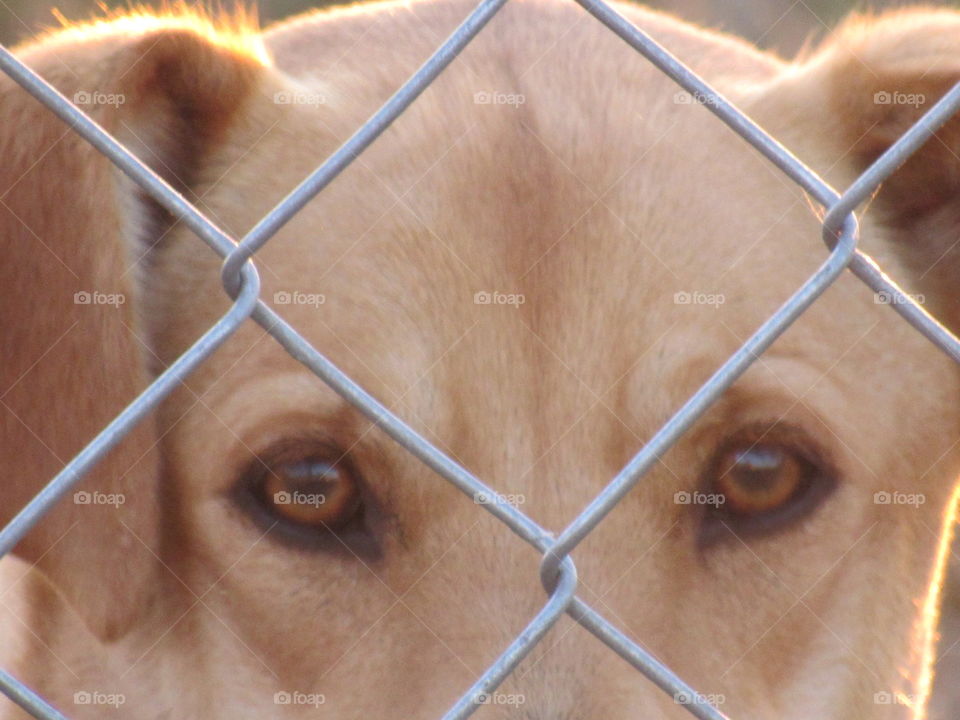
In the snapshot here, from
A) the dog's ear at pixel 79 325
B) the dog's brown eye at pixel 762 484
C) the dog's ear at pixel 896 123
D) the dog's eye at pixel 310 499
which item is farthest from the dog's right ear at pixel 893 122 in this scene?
the dog's ear at pixel 79 325

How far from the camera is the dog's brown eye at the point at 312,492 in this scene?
7.91 ft

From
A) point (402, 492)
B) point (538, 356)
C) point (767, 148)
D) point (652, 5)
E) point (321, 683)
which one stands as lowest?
point (321, 683)

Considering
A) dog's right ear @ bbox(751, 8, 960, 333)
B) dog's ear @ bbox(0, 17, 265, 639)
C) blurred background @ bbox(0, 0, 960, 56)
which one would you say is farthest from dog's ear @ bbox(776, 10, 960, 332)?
blurred background @ bbox(0, 0, 960, 56)

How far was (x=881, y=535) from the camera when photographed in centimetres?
266

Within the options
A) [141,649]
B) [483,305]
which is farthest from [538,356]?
[141,649]

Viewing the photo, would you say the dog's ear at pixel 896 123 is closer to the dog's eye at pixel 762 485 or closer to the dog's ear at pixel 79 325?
the dog's eye at pixel 762 485

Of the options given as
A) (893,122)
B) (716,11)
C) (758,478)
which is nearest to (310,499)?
(758,478)

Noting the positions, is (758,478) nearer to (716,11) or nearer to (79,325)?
(79,325)

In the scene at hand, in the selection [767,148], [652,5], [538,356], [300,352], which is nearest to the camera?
[300,352]

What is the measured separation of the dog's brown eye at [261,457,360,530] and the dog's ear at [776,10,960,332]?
1230mm

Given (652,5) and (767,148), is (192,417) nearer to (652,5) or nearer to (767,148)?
(767,148)

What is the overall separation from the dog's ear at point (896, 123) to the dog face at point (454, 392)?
0.04ft

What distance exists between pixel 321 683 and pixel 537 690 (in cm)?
44

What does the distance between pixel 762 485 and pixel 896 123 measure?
852mm
